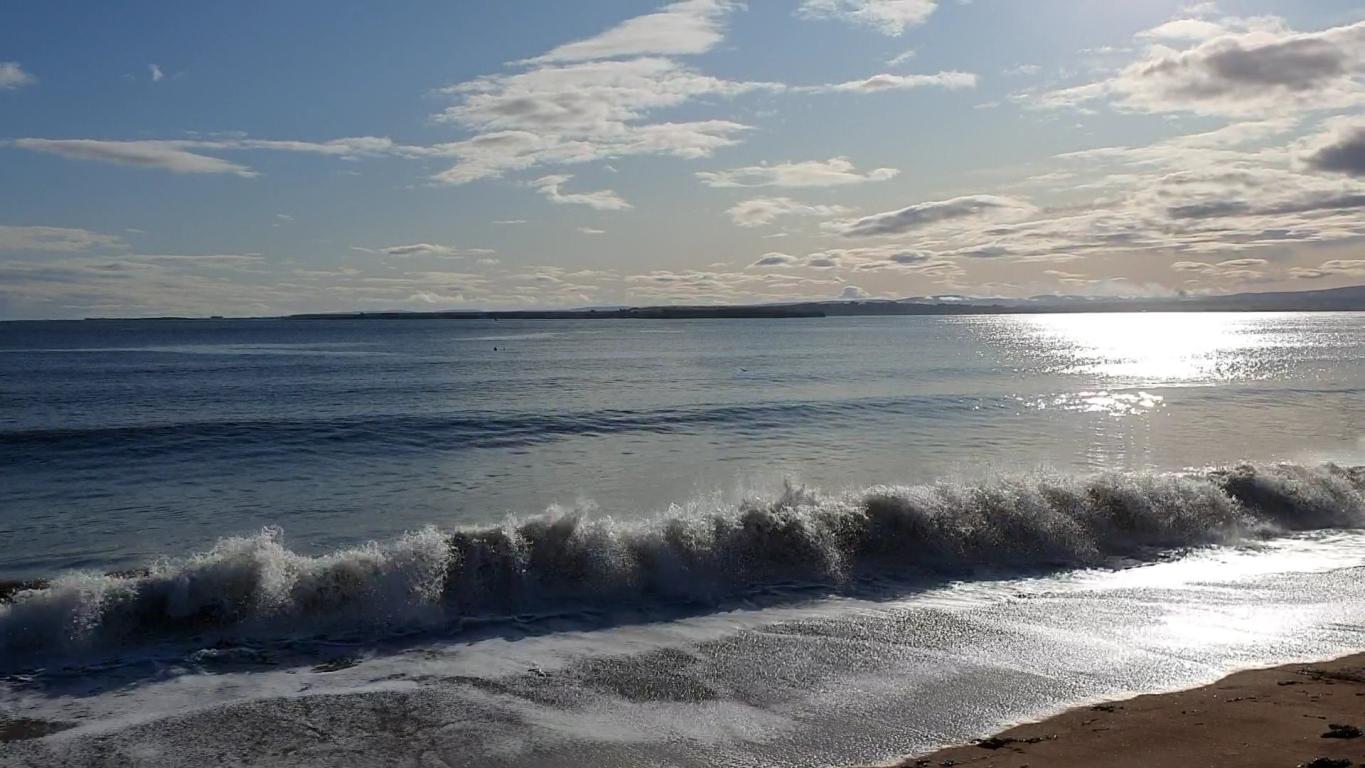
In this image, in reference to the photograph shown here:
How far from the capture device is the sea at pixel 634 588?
8.30 metres

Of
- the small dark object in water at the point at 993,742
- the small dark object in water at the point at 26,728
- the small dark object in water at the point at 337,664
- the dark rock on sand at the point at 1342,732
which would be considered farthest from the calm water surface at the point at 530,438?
the dark rock on sand at the point at 1342,732

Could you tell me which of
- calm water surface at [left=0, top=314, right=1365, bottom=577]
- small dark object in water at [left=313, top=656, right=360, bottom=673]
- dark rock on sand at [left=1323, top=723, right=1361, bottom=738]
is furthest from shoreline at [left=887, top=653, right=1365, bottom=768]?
calm water surface at [left=0, top=314, right=1365, bottom=577]

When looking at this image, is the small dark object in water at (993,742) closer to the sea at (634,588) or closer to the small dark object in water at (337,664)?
the sea at (634,588)

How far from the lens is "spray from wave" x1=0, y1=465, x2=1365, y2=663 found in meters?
11.1

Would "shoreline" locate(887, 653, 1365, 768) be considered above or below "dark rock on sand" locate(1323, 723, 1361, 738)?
below

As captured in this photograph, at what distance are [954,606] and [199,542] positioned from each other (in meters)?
11.6

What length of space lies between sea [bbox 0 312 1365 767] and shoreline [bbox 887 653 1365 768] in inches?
15.2

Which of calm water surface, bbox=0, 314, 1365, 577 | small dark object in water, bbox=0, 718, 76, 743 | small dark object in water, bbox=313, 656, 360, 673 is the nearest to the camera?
small dark object in water, bbox=0, 718, 76, 743

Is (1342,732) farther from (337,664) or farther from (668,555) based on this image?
(337,664)

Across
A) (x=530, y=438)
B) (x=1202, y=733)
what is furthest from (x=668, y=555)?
(x=530, y=438)

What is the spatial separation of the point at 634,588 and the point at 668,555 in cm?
77

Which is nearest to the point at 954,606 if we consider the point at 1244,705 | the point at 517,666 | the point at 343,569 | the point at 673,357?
the point at 1244,705

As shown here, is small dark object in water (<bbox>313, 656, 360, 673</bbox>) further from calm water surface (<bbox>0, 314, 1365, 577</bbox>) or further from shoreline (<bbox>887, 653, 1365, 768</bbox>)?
shoreline (<bbox>887, 653, 1365, 768</bbox>)

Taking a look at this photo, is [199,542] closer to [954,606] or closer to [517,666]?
[517,666]
